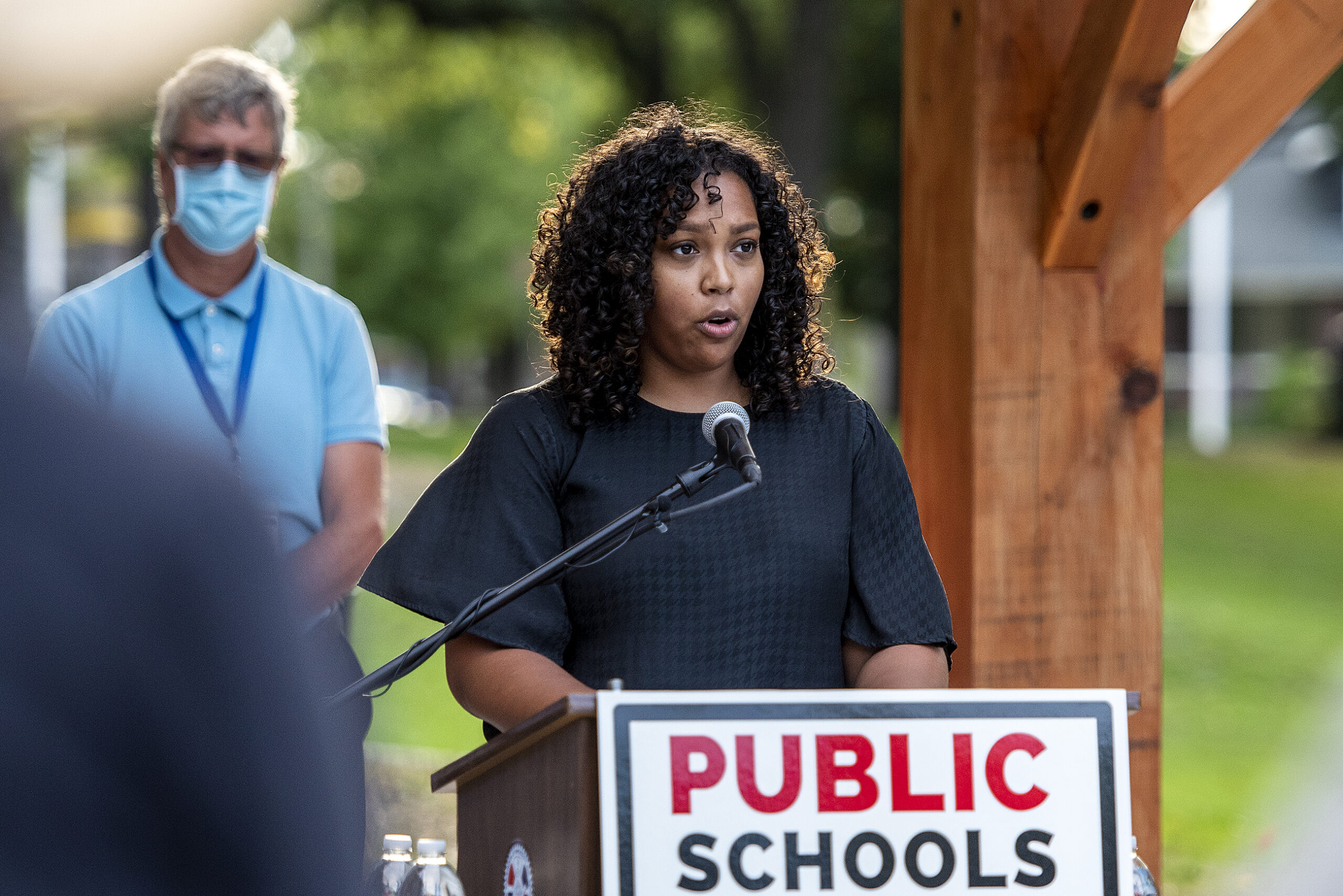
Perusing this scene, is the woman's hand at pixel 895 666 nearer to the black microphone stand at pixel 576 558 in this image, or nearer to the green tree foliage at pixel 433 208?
the black microphone stand at pixel 576 558

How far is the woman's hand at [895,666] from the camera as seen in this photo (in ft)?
8.52

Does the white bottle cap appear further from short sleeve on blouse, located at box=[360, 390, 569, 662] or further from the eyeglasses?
the eyeglasses

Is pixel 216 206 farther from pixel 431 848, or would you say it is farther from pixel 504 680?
pixel 431 848

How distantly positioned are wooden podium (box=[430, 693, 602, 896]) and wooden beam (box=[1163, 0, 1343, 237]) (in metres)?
2.11

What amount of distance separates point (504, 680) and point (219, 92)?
5.51 feet

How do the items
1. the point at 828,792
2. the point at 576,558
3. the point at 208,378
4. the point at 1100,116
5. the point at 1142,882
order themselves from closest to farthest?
the point at 828,792, the point at 576,558, the point at 1142,882, the point at 1100,116, the point at 208,378

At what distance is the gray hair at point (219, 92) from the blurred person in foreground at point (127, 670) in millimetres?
2819

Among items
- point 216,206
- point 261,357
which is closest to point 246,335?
point 261,357

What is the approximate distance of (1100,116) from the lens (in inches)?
125

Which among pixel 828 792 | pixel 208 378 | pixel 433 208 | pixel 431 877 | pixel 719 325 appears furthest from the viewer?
pixel 433 208

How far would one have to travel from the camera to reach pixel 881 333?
27609mm

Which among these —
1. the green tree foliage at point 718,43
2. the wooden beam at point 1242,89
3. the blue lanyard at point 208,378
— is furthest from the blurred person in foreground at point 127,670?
the green tree foliage at point 718,43

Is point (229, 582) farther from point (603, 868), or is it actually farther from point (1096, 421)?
point (1096, 421)

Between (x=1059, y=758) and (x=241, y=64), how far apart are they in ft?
7.98
